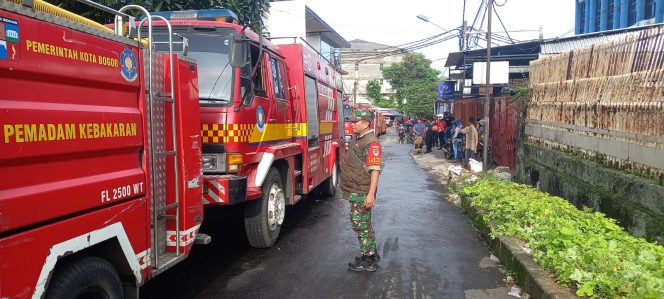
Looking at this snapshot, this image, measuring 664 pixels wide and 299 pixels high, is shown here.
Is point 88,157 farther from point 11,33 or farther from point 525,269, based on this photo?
point 525,269

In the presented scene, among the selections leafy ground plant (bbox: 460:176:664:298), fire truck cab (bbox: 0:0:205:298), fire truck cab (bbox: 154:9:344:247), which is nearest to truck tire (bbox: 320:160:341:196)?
fire truck cab (bbox: 154:9:344:247)

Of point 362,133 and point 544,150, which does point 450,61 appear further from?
point 362,133

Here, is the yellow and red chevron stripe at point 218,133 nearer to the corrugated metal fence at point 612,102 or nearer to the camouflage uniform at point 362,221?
the camouflage uniform at point 362,221

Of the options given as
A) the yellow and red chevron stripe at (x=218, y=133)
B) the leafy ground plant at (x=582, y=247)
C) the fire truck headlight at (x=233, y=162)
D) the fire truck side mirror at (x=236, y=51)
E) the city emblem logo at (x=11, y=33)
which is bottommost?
the leafy ground plant at (x=582, y=247)

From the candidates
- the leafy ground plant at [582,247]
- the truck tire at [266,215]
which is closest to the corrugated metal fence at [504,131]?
the leafy ground plant at [582,247]

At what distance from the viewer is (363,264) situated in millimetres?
5305

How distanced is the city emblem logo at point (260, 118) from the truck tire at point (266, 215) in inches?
23.1

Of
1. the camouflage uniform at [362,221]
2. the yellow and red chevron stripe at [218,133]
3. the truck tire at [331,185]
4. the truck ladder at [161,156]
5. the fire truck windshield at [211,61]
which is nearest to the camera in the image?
the truck ladder at [161,156]

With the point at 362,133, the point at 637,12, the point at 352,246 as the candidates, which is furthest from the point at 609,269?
the point at 637,12

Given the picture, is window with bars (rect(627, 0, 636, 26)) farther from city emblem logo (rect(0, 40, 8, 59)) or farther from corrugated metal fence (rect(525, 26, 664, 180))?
city emblem logo (rect(0, 40, 8, 59))

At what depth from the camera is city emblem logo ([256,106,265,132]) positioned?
557 cm

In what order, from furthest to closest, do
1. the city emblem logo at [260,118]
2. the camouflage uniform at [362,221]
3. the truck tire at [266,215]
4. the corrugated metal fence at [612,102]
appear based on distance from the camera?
the truck tire at [266,215] → the city emblem logo at [260,118] → the corrugated metal fence at [612,102] → the camouflage uniform at [362,221]

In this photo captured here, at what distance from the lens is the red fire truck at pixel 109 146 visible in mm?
2469

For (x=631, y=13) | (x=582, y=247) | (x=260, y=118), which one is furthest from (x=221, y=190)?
(x=631, y=13)
